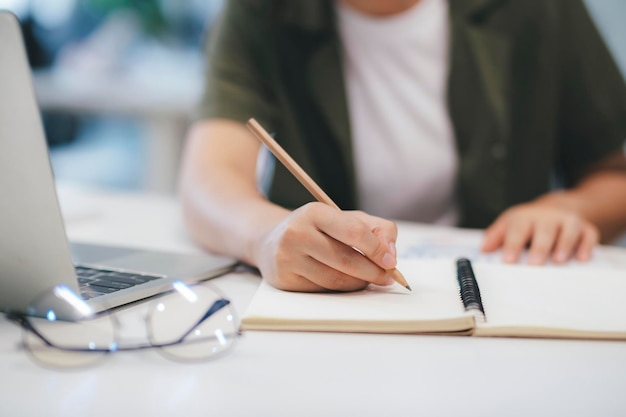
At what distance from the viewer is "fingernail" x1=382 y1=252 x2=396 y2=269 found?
0.54m

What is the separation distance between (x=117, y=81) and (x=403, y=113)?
4.93 ft

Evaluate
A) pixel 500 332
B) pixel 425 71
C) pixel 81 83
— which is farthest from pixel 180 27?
pixel 500 332

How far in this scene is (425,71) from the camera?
3.59 feet

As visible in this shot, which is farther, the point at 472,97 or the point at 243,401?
the point at 472,97

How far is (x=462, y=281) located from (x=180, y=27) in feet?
7.56

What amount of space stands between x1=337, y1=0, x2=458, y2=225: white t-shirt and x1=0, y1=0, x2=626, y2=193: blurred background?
115 centimetres

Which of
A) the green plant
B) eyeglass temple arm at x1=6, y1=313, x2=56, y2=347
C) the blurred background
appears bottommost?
the blurred background

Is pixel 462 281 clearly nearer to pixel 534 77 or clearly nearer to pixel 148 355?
pixel 148 355

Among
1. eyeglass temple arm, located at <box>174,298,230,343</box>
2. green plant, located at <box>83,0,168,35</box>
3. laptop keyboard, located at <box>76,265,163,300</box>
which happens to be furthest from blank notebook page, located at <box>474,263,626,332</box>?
green plant, located at <box>83,0,168,35</box>

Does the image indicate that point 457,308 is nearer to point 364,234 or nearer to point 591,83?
point 364,234

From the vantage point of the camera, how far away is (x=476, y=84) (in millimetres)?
1063

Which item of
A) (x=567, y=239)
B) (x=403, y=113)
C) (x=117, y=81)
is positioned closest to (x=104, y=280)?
(x=567, y=239)

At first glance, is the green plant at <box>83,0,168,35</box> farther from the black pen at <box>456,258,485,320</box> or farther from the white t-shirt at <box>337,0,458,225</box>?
the black pen at <box>456,258,485,320</box>

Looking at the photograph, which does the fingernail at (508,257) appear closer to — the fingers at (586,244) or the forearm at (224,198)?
the fingers at (586,244)
